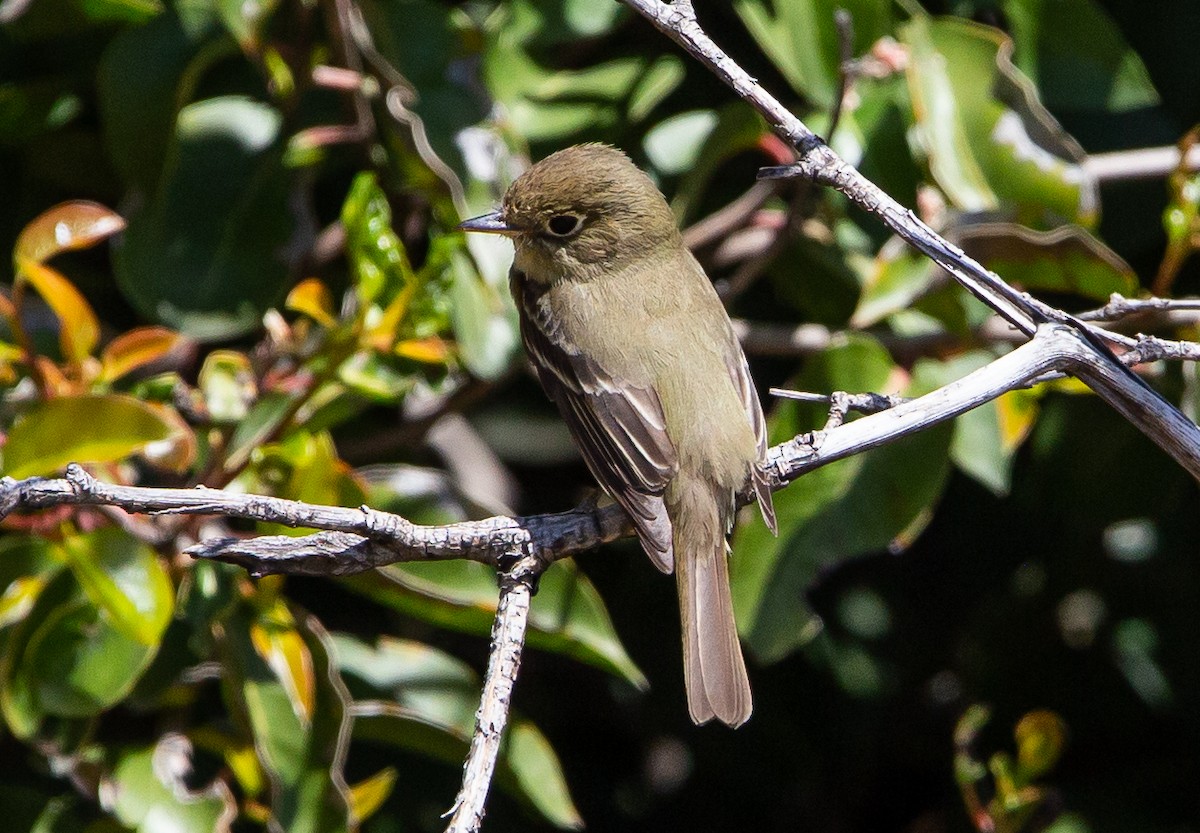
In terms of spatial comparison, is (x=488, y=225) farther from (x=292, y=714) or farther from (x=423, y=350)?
(x=292, y=714)

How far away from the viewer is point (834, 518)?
10.7 ft

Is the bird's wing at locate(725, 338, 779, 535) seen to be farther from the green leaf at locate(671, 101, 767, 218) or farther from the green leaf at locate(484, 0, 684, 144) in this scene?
the green leaf at locate(484, 0, 684, 144)

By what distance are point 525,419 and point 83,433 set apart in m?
1.82

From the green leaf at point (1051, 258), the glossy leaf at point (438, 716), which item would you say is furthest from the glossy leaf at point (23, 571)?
the green leaf at point (1051, 258)

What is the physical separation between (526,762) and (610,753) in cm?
129

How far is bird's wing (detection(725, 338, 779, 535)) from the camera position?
9.36 feet

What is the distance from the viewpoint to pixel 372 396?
299cm

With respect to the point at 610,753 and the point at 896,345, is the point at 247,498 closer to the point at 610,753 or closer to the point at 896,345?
the point at 896,345

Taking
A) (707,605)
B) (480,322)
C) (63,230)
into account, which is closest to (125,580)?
(63,230)

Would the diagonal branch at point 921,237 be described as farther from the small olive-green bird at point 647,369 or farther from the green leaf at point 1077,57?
the green leaf at point 1077,57

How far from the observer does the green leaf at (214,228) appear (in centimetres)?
337

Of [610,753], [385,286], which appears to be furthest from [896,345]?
[610,753]

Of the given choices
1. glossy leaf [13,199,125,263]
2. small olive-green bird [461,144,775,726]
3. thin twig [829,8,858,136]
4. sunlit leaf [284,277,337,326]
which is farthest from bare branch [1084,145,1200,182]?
glossy leaf [13,199,125,263]

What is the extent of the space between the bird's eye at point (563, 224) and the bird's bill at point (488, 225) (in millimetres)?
191
